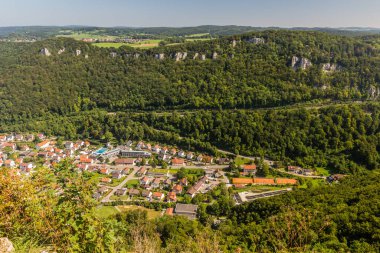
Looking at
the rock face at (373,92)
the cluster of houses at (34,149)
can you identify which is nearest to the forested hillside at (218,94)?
the rock face at (373,92)

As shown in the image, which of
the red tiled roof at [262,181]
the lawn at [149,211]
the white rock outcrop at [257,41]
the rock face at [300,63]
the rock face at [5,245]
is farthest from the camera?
the white rock outcrop at [257,41]

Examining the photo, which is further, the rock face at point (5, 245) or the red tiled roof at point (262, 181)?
the red tiled roof at point (262, 181)

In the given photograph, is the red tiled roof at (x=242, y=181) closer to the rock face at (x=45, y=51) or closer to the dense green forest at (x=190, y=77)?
the dense green forest at (x=190, y=77)

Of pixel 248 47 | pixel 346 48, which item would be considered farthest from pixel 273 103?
pixel 346 48

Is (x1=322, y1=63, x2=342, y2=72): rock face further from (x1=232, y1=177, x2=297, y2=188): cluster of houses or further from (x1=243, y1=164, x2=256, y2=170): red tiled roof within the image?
(x1=232, y1=177, x2=297, y2=188): cluster of houses

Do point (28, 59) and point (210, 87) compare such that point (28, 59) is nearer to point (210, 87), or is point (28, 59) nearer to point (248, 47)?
point (210, 87)

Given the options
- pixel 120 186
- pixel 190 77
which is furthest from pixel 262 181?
pixel 190 77
